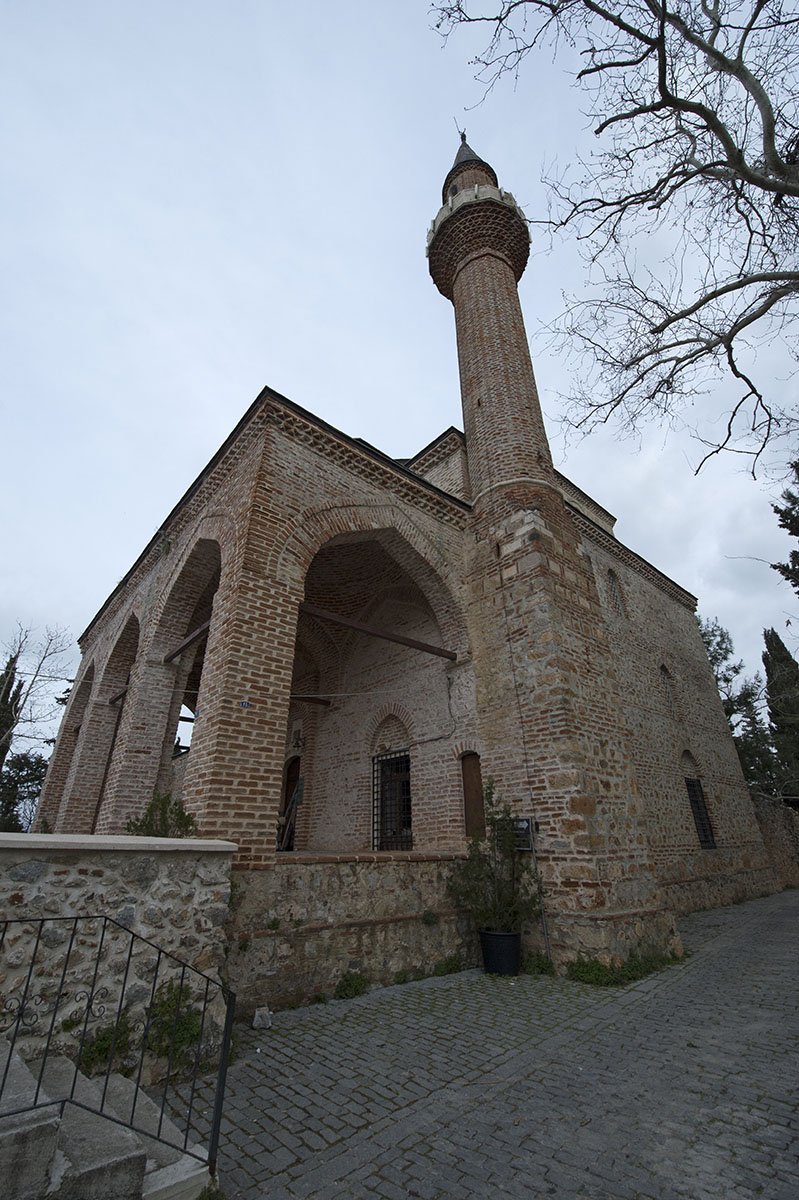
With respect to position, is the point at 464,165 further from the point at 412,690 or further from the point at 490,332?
the point at 412,690

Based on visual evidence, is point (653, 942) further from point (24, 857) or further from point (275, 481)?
point (275, 481)

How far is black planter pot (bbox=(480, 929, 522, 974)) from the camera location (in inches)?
229

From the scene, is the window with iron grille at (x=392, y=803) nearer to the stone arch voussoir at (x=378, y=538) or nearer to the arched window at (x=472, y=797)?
the arched window at (x=472, y=797)

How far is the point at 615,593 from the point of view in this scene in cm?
1323

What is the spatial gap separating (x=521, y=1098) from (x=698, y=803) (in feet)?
38.5

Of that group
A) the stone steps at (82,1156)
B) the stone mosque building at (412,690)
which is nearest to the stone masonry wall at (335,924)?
the stone mosque building at (412,690)

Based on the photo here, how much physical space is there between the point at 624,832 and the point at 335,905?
149 inches

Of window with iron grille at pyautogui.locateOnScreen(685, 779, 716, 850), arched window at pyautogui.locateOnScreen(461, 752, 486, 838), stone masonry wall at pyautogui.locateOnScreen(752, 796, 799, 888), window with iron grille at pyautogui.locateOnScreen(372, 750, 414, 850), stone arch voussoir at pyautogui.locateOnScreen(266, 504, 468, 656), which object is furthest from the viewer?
stone masonry wall at pyautogui.locateOnScreen(752, 796, 799, 888)

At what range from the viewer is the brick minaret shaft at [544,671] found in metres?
6.14

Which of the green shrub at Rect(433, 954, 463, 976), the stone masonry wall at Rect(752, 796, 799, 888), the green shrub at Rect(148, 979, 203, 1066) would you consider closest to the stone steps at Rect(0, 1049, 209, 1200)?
the green shrub at Rect(148, 979, 203, 1066)

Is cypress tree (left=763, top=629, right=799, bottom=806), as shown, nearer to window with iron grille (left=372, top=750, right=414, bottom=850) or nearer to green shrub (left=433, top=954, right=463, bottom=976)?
window with iron grille (left=372, top=750, right=414, bottom=850)

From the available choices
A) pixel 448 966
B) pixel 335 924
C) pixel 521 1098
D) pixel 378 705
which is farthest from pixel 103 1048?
pixel 378 705

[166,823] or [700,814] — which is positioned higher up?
[700,814]

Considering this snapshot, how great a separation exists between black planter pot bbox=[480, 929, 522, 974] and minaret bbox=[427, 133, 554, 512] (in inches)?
230
